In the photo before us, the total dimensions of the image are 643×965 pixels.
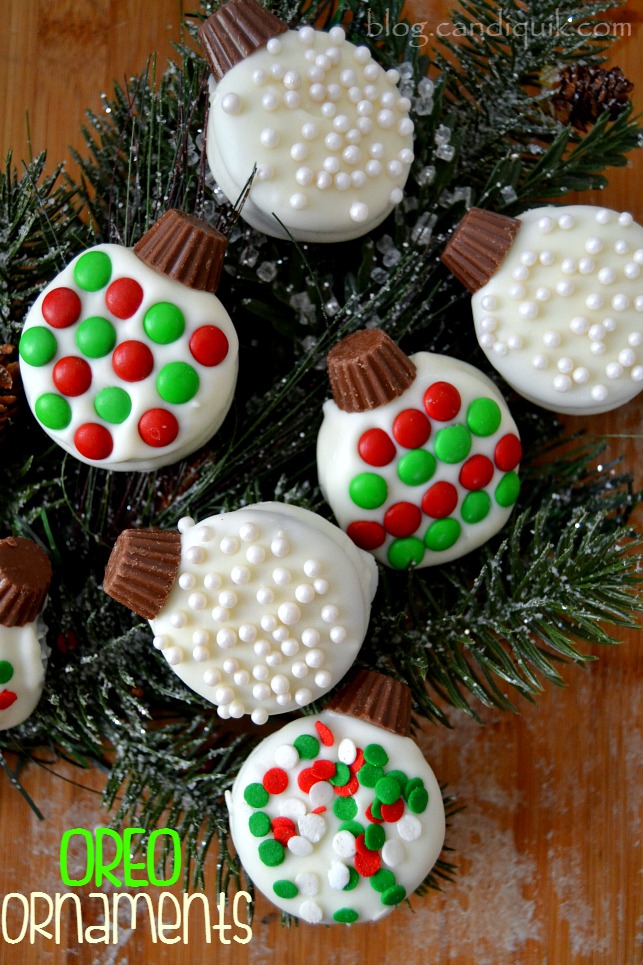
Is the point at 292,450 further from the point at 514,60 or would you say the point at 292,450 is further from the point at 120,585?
the point at 514,60

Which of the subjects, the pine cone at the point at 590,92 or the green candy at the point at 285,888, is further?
the pine cone at the point at 590,92

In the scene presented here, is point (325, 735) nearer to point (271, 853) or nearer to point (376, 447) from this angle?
point (271, 853)

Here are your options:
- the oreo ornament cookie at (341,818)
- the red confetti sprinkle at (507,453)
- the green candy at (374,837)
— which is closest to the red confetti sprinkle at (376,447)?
the red confetti sprinkle at (507,453)

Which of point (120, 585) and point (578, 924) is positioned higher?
point (120, 585)

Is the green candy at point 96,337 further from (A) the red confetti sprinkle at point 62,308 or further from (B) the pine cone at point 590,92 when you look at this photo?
(B) the pine cone at point 590,92

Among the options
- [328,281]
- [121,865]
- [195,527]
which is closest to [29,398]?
[195,527]
